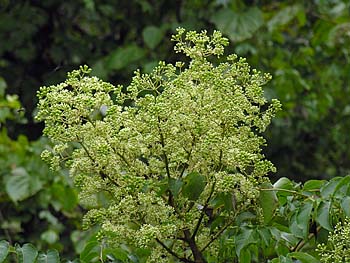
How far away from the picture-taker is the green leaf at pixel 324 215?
A: 1110 mm

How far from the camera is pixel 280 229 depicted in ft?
3.91

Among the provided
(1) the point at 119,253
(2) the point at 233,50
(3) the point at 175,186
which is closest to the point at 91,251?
(1) the point at 119,253

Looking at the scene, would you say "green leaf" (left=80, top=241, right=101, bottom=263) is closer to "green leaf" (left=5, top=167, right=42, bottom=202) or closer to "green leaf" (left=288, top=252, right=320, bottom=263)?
"green leaf" (left=288, top=252, right=320, bottom=263)

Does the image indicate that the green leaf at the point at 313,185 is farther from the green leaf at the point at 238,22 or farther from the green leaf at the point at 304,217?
the green leaf at the point at 238,22

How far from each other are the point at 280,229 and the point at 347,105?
287 cm

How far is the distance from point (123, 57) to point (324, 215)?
1.91 metres

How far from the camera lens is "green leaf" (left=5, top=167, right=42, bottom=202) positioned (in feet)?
8.22

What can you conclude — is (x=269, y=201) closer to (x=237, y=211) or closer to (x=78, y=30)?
(x=237, y=211)

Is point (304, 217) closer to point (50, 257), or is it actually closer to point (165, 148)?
point (165, 148)

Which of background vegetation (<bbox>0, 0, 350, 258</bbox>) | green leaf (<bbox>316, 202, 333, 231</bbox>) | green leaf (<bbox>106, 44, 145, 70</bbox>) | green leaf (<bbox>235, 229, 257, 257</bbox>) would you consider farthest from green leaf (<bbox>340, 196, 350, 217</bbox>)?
green leaf (<bbox>106, 44, 145, 70</bbox>)

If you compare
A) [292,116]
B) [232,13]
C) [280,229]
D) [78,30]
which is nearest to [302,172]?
[292,116]

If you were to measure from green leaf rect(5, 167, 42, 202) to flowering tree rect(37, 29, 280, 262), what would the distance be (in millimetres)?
1418

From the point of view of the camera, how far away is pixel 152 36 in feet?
9.68

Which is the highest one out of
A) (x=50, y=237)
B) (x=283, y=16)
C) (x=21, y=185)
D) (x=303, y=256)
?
(x=283, y=16)
